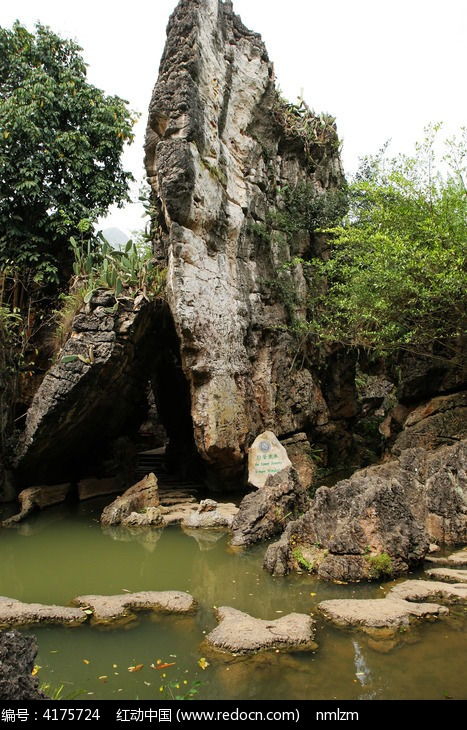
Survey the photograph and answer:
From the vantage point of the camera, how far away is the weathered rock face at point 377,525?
201 inches

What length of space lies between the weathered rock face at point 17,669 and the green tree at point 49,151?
9.09 metres

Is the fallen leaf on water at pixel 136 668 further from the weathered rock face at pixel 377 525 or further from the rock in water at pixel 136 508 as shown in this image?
the rock in water at pixel 136 508

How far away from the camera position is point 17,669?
7.64ft

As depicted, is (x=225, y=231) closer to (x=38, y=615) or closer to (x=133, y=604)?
(x=133, y=604)

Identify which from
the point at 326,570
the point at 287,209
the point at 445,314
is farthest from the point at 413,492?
the point at 287,209

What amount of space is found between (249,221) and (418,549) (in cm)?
731

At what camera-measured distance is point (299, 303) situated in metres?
11.1

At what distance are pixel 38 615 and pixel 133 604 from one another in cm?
76

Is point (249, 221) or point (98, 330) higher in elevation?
point (249, 221)

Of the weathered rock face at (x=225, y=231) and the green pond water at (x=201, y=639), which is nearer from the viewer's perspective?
the green pond water at (x=201, y=639)

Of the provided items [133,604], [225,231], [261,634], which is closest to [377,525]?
[261,634]

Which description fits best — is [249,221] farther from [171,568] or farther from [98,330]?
[171,568]
